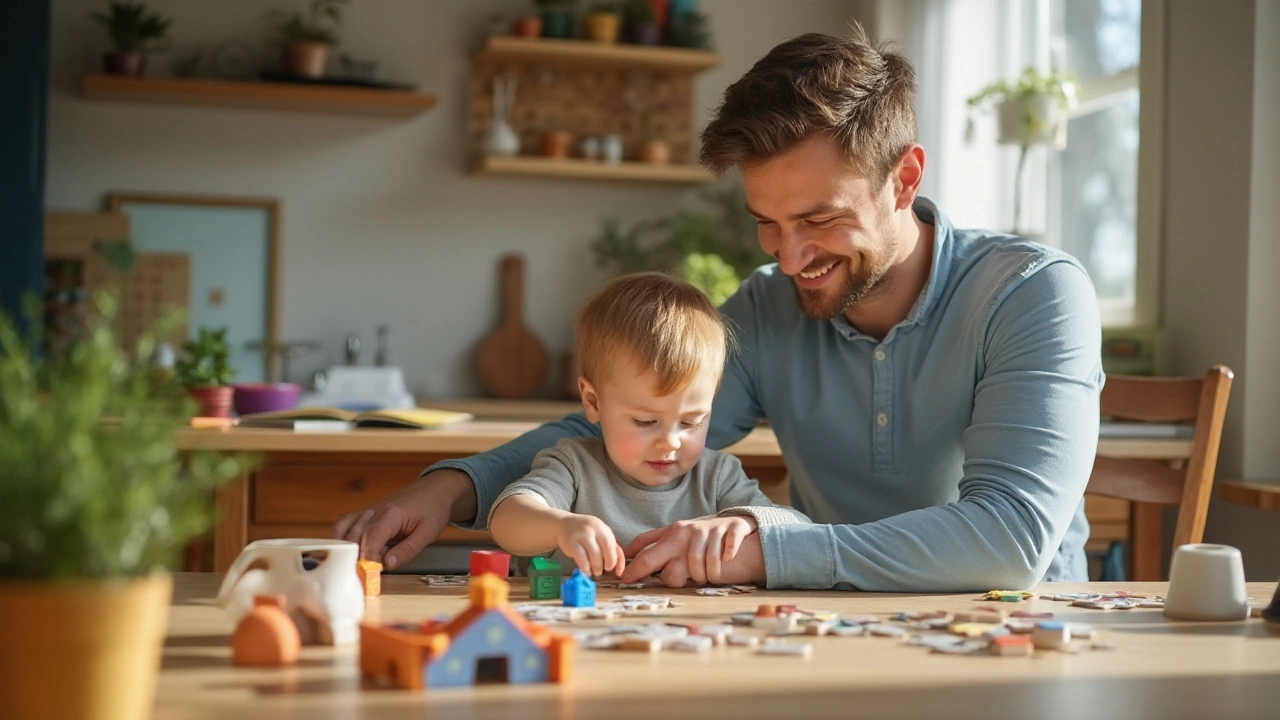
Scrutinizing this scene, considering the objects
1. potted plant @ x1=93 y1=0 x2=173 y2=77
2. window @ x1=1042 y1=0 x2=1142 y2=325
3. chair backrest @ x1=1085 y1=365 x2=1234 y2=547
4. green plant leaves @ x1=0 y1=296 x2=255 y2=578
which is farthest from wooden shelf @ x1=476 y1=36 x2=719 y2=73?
green plant leaves @ x1=0 y1=296 x2=255 y2=578

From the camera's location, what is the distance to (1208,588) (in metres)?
1.24

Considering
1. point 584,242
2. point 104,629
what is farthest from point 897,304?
point 584,242

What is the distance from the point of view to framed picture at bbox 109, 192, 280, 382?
15.0 ft

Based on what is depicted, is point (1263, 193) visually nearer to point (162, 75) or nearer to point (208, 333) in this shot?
point (208, 333)

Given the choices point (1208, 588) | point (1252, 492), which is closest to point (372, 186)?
point (1252, 492)

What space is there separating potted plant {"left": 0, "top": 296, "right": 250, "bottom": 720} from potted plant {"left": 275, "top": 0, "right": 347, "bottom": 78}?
12.8 ft

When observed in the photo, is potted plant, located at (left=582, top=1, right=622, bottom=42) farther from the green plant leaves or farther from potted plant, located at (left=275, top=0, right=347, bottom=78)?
the green plant leaves

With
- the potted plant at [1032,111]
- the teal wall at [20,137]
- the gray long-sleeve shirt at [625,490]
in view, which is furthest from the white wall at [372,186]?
the gray long-sleeve shirt at [625,490]

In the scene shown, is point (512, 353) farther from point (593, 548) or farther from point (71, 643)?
point (71, 643)

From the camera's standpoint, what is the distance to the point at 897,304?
1.91 metres

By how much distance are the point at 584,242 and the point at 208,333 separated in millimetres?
2340

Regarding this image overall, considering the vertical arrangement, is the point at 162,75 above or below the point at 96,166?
above

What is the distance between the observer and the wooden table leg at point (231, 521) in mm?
2404

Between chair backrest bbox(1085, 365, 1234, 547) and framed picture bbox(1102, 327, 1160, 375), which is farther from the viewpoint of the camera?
framed picture bbox(1102, 327, 1160, 375)
